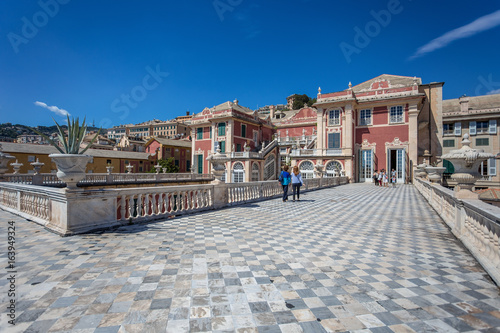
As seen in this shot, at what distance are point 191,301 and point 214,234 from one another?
9.13 ft

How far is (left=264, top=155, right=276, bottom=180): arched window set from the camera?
1378 inches

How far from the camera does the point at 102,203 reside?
5.79 meters

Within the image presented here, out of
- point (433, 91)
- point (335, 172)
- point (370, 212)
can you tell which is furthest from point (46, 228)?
→ point (433, 91)

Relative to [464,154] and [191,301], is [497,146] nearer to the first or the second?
[464,154]

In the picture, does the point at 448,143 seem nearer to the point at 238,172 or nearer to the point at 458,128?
the point at 458,128

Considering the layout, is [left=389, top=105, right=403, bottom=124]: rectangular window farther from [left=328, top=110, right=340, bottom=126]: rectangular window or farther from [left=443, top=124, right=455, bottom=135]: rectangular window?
[left=443, top=124, right=455, bottom=135]: rectangular window

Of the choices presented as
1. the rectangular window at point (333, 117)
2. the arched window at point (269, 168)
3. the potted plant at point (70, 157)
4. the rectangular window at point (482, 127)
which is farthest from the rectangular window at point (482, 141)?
the potted plant at point (70, 157)

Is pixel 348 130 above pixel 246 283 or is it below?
above

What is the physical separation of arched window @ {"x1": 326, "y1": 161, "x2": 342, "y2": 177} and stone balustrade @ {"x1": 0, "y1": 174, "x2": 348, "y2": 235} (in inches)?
764

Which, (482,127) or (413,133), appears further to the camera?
(482,127)

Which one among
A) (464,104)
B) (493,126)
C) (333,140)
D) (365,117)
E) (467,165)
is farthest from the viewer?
(464,104)

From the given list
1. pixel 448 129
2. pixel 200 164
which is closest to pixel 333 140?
pixel 448 129

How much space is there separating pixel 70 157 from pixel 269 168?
3110 cm

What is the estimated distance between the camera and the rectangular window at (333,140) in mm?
28056
